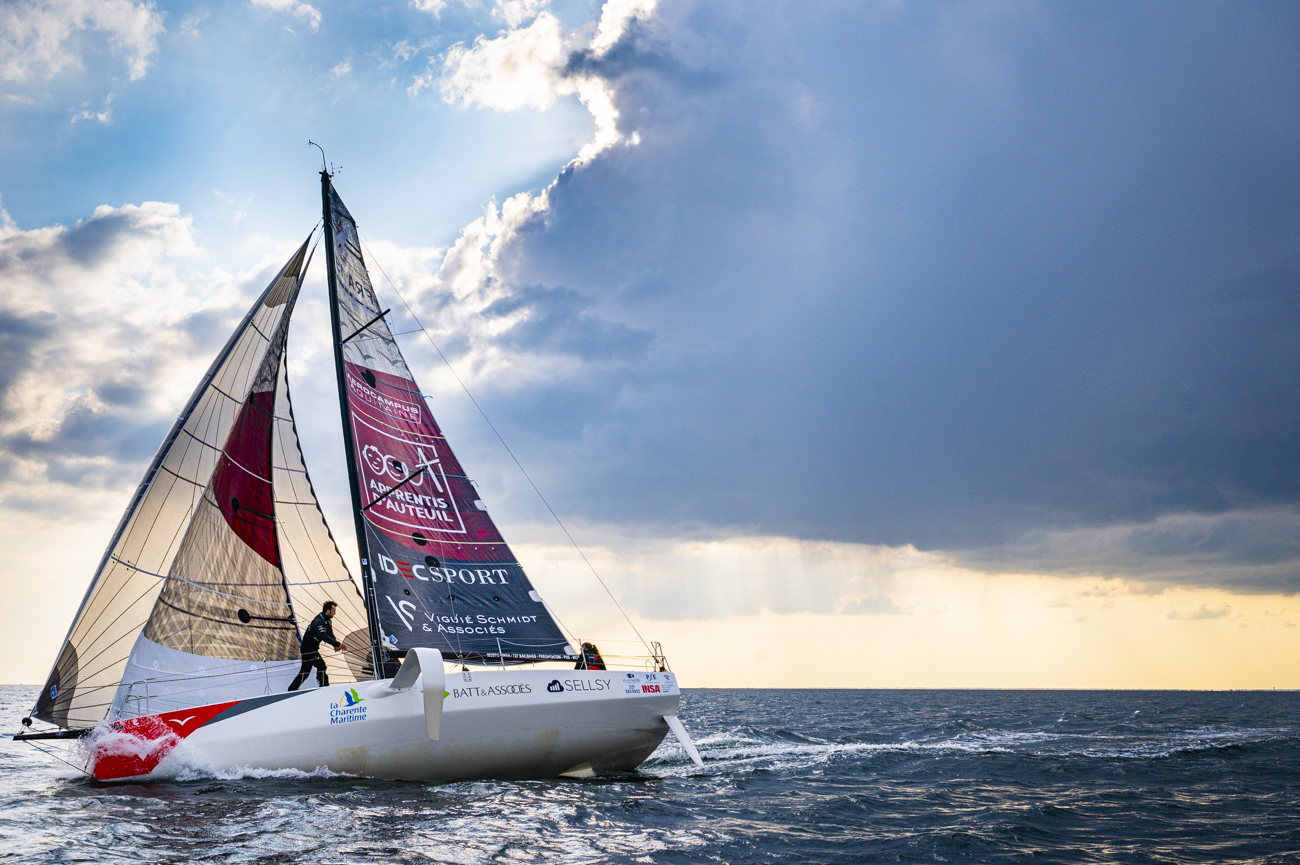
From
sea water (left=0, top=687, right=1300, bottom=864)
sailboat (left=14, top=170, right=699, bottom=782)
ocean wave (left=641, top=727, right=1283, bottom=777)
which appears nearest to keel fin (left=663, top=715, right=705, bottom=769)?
sailboat (left=14, top=170, right=699, bottom=782)

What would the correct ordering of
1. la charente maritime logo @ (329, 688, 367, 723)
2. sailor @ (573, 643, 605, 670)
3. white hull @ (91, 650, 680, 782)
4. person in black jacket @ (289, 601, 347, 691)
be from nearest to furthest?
white hull @ (91, 650, 680, 782), la charente maritime logo @ (329, 688, 367, 723), person in black jacket @ (289, 601, 347, 691), sailor @ (573, 643, 605, 670)

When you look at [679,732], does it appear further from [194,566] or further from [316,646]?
[194,566]

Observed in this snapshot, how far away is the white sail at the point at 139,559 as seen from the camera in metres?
12.1

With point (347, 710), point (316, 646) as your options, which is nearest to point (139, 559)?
point (316, 646)

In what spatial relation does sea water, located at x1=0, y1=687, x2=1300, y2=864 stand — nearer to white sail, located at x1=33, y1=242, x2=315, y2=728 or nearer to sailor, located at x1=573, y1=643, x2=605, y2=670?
white sail, located at x1=33, y1=242, x2=315, y2=728

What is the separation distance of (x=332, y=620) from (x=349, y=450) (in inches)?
115

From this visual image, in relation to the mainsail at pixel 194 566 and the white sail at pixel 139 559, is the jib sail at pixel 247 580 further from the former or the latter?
the white sail at pixel 139 559

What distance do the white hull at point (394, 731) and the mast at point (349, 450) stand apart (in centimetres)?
130

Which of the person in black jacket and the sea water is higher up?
the person in black jacket

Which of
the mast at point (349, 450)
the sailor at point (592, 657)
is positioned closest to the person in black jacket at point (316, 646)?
the mast at point (349, 450)

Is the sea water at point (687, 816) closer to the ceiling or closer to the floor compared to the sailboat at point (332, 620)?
closer to the floor

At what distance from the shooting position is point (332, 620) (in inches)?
560

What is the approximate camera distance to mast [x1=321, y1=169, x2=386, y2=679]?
12.4 m

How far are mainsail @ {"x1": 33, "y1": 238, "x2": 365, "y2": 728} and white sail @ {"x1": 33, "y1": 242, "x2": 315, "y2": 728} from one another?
15 millimetres
